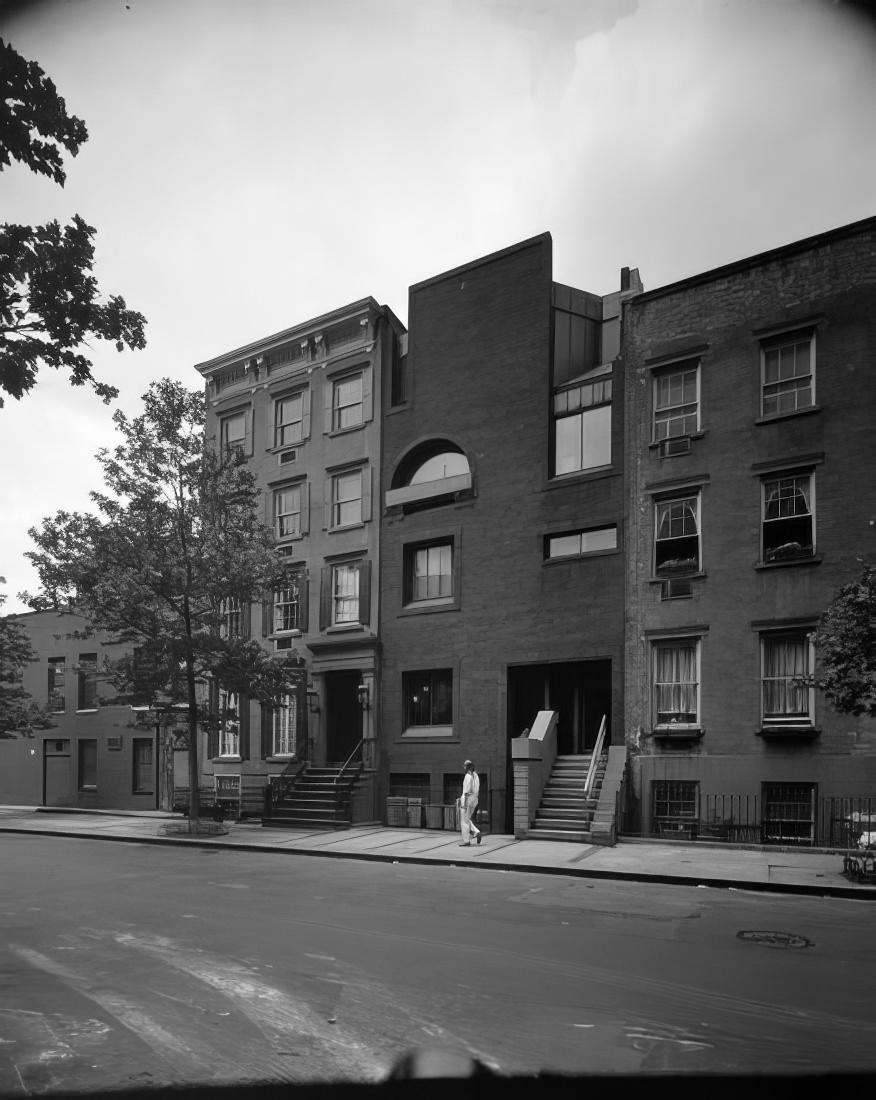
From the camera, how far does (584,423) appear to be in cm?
2636

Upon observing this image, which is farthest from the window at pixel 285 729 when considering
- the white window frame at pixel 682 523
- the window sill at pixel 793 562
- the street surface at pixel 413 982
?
the street surface at pixel 413 982

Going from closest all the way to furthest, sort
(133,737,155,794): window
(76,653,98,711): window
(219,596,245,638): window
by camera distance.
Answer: (219,596,245,638): window, (133,737,155,794): window, (76,653,98,711): window

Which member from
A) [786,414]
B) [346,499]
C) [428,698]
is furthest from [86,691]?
[786,414]

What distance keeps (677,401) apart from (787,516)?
3.89 m

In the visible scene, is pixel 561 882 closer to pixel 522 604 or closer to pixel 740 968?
pixel 740 968

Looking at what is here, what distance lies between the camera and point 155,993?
8539 mm

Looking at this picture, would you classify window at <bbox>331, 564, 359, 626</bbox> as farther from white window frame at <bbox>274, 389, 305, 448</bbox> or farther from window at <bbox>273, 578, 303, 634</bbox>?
white window frame at <bbox>274, 389, 305, 448</bbox>

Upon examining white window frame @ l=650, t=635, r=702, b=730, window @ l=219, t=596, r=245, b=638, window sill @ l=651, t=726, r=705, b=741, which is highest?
window @ l=219, t=596, r=245, b=638

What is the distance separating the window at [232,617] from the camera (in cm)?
2748

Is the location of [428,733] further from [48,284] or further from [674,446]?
[48,284]

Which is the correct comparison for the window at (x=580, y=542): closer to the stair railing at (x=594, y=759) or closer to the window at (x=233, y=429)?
the stair railing at (x=594, y=759)

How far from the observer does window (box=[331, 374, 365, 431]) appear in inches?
1247

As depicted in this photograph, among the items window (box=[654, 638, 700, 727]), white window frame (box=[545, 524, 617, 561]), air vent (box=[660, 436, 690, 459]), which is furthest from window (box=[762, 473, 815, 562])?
white window frame (box=[545, 524, 617, 561])

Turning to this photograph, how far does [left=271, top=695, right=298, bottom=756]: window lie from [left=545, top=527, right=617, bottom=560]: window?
971 cm
